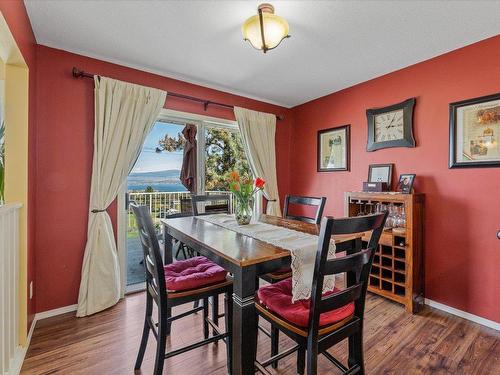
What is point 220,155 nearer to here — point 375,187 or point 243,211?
point 243,211

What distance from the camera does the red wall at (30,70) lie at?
1.60m

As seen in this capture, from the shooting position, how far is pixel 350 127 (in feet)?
10.9

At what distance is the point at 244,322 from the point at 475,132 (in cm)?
252

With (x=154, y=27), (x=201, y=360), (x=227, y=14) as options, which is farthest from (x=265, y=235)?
(x=154, y=27)

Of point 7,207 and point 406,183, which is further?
point 406,183

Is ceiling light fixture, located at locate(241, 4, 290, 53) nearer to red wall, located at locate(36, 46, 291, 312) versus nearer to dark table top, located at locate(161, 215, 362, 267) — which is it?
dark table top, located at locate(161, 215, 362, 267)

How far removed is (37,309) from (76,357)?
0.84m

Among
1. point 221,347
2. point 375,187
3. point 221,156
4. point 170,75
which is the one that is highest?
point 170,75

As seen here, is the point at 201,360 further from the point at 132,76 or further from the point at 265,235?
the point at 132,76

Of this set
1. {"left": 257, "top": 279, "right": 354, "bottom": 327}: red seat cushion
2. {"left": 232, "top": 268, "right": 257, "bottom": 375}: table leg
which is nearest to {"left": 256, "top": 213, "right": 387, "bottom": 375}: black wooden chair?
{"left": 257, "top": 279, "right": 354, "bottom": 327}: red seat cushion

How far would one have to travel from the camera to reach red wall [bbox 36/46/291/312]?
2305mm

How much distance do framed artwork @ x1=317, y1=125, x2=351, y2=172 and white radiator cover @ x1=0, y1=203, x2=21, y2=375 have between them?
3.29 m

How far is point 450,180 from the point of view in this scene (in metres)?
2.42

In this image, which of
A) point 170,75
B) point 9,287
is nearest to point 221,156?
point 170,75
